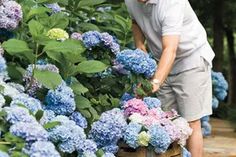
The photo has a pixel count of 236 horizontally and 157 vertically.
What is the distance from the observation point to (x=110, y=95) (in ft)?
12.4

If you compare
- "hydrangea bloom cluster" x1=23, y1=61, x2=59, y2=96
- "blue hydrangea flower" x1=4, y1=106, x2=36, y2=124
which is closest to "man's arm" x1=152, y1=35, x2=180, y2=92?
"hydrangea bloom cluster" x1=23, y1=61, x2=59, y2=96

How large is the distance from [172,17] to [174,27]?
0.07m

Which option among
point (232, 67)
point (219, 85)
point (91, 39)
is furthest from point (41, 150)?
point (232, 67)

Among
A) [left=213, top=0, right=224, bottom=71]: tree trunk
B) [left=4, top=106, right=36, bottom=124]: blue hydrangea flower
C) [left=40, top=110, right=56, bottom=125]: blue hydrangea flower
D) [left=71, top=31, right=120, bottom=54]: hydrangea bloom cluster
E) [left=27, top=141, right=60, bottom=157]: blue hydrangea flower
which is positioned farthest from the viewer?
[left=213, top=0, right=224, bottom=71]: tree trunk

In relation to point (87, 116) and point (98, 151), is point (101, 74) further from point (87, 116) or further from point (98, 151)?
point (98, 151)

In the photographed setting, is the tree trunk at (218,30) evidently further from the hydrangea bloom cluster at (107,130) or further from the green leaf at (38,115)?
the green leaf at (38,115)

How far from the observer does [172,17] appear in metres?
3.60

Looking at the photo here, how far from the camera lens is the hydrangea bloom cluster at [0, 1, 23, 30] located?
3248 mm

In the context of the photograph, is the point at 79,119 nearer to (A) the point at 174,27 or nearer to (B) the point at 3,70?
(B) the point at 3,70

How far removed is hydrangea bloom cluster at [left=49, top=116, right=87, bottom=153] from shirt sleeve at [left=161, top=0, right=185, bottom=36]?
106 centimetres

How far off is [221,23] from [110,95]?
236 inches

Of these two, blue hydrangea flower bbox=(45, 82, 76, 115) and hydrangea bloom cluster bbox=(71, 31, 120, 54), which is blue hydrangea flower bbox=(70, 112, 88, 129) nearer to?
blue hydrangea flower bbox=(45, 82, 76, 115)

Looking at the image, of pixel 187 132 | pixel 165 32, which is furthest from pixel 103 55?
pixel 187 132

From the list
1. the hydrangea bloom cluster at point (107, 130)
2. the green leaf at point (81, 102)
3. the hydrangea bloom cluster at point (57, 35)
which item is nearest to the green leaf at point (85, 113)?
the green leaf at point (81, 102)
